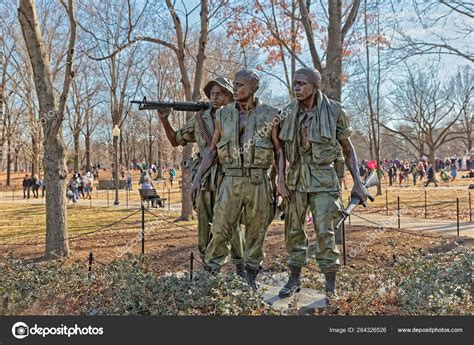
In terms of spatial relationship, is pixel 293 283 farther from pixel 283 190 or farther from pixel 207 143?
pixel 207 143

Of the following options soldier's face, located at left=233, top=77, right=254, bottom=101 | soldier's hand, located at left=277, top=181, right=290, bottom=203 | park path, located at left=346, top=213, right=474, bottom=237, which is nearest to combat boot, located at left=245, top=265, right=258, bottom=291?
soldier's hand, located at left=277, top=181, right=290, bottom=203

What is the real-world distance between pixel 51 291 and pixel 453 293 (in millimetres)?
4283

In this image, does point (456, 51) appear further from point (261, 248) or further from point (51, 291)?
point (51, 291)

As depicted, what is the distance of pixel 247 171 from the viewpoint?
15.4 ft

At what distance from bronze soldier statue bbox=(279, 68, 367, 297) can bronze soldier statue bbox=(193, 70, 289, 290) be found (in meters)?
0.15

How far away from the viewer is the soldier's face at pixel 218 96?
5.18m

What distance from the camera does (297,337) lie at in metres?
3.60

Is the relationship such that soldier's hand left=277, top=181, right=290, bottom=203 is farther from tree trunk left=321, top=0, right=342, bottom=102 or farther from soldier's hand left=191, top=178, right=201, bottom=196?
tree trunk left=321, top=0, right=342, bottom=102

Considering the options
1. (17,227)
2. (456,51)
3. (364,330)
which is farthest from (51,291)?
(456,51)

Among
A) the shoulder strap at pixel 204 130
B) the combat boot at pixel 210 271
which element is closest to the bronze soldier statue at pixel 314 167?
the combat boot at pixel 210 271

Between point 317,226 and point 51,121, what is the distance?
5837mm

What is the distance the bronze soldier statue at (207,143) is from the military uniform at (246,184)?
27 centimetres
